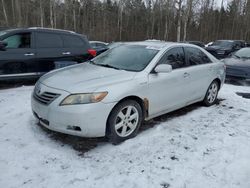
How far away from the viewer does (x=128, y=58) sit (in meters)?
4.70

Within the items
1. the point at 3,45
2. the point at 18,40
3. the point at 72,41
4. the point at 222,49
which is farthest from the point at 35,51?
the point at 222,49

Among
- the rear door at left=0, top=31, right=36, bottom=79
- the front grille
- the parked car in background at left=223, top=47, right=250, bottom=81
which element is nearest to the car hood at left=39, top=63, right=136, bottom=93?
the front grille

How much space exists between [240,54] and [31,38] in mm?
8320

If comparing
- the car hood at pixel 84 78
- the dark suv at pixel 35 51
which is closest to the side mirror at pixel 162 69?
the car hood at pixel 84 78

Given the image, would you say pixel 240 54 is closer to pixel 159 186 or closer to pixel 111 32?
pixel 159 186

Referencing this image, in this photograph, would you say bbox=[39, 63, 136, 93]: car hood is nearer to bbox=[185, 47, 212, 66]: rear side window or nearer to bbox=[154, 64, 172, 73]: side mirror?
bbox=[154, 64, 172, 73]: side mirror

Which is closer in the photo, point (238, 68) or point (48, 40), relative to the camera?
point (48, 40)

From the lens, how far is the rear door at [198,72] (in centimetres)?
525

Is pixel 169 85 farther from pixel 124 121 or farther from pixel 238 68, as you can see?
pixel 238 68

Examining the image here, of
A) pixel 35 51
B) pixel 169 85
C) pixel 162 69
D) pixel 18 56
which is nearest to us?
pixel 162 69

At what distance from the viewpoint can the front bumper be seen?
11.4ft

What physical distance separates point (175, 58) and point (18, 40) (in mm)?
4338

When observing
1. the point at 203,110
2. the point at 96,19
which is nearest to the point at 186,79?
the point at 203,110

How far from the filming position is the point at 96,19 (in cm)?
4103
